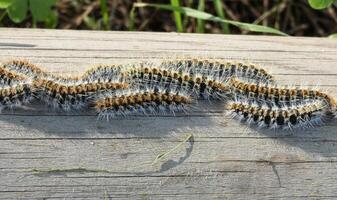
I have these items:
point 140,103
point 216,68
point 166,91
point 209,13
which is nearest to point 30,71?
point 140,103

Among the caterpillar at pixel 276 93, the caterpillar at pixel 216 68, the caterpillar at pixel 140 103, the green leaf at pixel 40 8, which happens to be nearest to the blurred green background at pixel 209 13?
the green leaf at pixel 40 8

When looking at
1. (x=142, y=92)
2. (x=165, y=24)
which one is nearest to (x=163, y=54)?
(x=142, y=92)

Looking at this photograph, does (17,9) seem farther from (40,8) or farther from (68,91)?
(68,91)

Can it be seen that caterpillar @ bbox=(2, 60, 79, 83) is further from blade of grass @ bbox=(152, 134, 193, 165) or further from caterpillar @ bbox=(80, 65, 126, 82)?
blade of grass @ bbox=(152, 134, 193, 165)

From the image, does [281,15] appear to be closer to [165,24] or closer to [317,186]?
[165,24]

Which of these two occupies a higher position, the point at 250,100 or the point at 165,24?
the point at 250,100

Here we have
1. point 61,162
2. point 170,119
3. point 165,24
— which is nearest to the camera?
point 61,162
